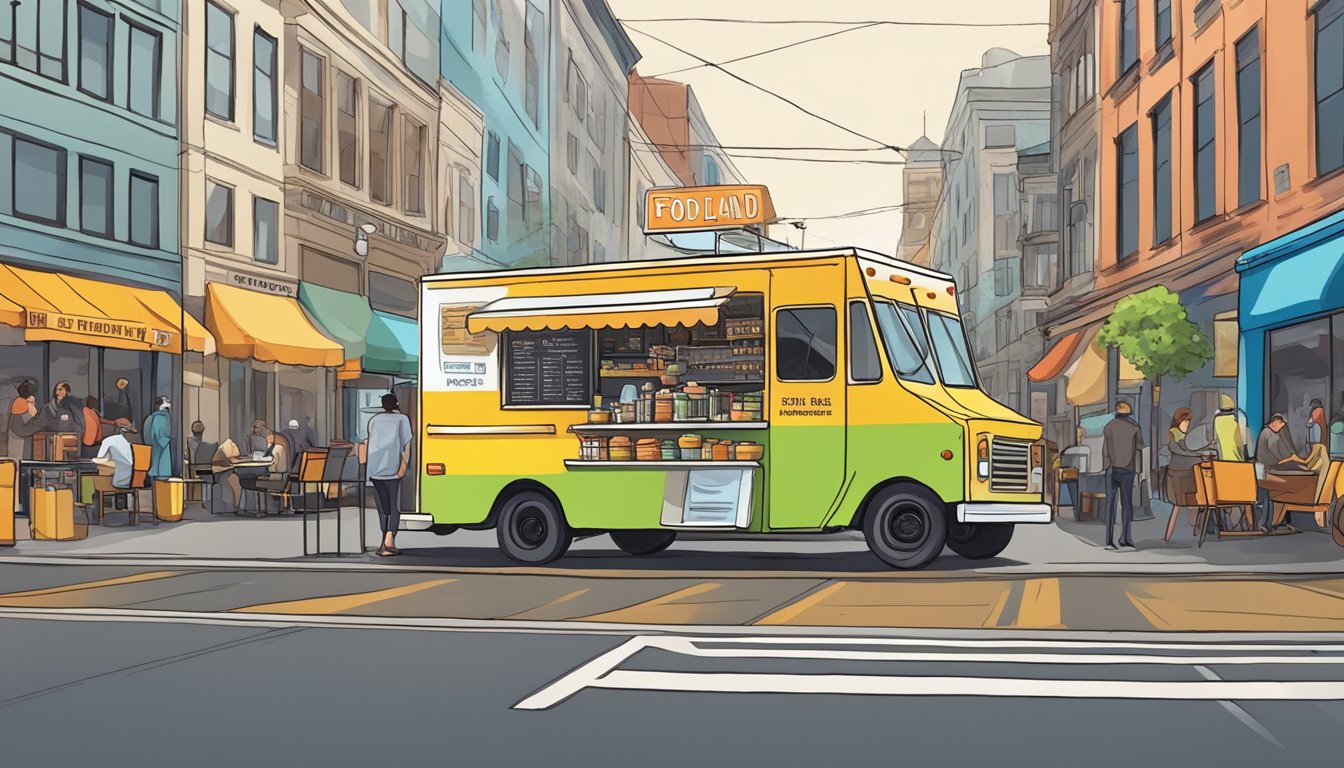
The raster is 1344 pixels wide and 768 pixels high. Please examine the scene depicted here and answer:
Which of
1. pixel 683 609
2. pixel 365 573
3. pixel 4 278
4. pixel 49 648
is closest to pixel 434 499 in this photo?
pixel 365 573

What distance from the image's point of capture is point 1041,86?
70.7m

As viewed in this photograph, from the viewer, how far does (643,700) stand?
7.32 metres

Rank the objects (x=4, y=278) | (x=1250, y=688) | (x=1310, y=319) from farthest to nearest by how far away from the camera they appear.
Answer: (x=4, y=278) < (x=1310, y=319) < (x=1250, y=688)

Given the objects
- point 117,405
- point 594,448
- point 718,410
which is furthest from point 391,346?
Answer: point 718,410

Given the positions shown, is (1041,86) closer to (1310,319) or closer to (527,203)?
(527,203)

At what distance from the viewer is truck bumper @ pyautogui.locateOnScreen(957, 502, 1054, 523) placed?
13789mm

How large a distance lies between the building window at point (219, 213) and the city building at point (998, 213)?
122ft

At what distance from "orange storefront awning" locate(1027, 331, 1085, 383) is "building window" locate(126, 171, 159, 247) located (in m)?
18.7

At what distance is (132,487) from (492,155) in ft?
84.6

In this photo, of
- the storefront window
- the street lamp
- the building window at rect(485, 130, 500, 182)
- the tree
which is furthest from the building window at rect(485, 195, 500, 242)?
the storefront window

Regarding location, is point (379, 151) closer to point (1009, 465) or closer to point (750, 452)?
point (750, 452)

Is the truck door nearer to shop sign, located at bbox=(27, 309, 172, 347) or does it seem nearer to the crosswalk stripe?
the crosswalk stripe

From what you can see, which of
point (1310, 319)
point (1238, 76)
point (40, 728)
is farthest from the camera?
point (1238, 76)

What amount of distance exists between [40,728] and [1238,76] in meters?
23.2
